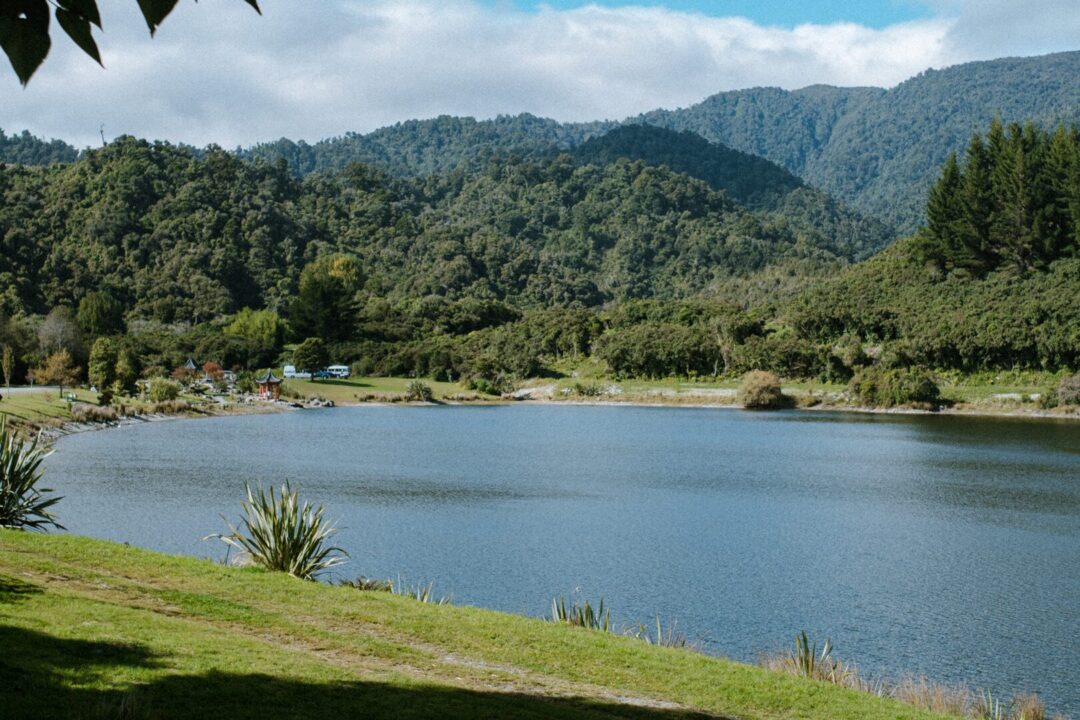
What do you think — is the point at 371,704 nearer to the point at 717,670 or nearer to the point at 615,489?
the point at 717,670

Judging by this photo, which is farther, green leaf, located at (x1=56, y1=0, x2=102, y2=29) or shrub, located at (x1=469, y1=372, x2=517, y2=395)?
shrub, located at (x1=469, y1=372, x2=517, y2=395)

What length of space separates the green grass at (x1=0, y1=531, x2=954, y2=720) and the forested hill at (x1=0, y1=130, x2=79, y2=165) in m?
194

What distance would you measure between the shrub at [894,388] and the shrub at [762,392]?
16.0ft

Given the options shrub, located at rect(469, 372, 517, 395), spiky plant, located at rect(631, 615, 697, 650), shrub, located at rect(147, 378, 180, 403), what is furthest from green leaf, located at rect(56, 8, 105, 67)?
shrub, located at rect(469, 372, 517, 395)

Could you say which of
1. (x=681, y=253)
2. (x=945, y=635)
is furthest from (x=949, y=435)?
(x=681, y=253)

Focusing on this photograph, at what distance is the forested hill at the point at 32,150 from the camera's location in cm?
18438

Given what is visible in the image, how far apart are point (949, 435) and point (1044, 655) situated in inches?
1476

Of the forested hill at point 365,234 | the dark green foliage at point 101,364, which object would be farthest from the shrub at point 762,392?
the forested hill at point 365,234

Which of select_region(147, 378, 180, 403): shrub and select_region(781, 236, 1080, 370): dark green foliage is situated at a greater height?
select_region(781, 236, 1080, 370): dark green foliage

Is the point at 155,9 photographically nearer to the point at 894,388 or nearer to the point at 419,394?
the point at 894,388

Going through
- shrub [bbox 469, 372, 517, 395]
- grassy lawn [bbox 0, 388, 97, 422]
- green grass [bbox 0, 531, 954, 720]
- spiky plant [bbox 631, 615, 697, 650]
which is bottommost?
spiky plant [bbox 631, 615, 697, 650]

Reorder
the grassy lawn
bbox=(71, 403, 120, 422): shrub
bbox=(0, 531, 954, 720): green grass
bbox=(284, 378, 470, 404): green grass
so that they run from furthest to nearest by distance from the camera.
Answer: bbox=(284, 378, 470, 404): green grass → bbox=(71, 403, 120, 422): shrub → the grassy lawn → bbox=(0, 531, 954, 720): green grass

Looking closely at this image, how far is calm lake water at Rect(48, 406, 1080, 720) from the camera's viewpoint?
15.6 meters

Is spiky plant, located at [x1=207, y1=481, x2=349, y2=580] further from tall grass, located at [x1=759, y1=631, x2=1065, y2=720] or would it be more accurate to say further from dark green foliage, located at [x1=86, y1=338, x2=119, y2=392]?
dark green foliage, located at [x1=86, y1=338, x2=119, y2=392]
